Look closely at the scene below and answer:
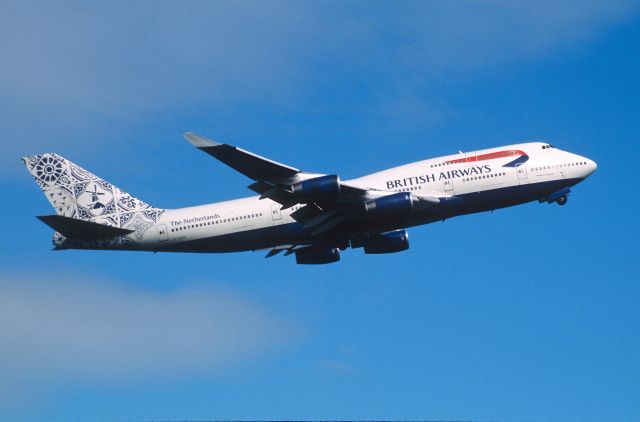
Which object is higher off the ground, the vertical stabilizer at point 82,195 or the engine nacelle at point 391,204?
the vertical stabilizer at point 82,195

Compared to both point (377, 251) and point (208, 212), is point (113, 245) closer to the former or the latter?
point (208, 212)

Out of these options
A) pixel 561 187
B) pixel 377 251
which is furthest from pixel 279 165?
pixel 561 187

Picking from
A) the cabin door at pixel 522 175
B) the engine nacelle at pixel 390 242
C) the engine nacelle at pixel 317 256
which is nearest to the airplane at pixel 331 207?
the cabin door at pixel 522 175

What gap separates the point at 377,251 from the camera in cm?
5784

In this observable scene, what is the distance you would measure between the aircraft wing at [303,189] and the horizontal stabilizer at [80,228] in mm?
10699

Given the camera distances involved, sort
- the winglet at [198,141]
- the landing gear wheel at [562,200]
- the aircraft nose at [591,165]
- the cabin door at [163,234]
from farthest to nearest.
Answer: the cabin door at [163,234] → the aircraft nose at [591,165] → the landing gear wheel at [562,200] → the winglet at [198,141]

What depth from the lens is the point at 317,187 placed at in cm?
4831

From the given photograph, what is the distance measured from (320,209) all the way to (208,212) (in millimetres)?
7493

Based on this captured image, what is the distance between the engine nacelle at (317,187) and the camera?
48.2 m

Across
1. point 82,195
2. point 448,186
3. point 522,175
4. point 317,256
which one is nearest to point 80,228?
point 82,195

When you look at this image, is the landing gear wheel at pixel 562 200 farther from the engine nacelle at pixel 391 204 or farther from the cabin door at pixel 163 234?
the cabin door at pixel 163 234

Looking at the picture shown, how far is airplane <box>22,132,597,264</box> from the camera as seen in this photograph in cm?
4994

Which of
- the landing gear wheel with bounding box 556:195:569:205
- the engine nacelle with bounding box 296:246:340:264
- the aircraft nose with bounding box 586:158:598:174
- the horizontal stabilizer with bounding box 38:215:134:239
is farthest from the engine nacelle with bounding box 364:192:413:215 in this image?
the horizontal stabilizer with bounding box 38:215:134:239

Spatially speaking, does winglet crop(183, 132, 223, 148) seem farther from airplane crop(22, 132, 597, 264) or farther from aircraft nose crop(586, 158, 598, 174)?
aircraft nose crop(586, 158, 598, 174)
